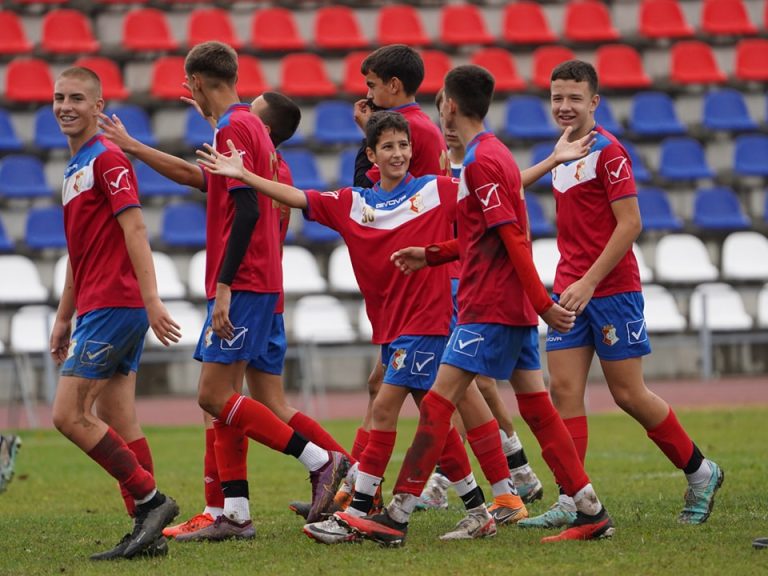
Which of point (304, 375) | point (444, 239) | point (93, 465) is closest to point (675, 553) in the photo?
point (444, 239)

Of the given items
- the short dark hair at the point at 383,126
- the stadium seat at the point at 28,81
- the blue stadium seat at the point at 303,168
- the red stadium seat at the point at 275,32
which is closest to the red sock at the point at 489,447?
the short dark hair at the point at 383,126

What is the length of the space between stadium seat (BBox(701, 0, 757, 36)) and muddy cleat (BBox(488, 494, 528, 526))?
15.6 meters

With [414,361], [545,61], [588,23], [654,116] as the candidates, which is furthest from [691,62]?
[414,361]

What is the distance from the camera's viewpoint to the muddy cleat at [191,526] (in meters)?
6.58

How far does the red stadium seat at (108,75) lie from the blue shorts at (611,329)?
12644 millimetres

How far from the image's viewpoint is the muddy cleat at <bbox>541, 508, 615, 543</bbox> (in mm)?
5887

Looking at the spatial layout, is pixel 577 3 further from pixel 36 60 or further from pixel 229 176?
pixel 229 176

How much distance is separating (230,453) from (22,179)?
38.1 feet

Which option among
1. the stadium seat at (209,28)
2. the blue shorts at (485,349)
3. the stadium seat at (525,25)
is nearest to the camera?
the blue shorts at (485,349)

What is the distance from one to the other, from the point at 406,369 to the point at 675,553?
1.48 m

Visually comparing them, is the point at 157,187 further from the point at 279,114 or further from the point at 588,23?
the point at 279,114

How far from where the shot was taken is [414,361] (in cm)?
611

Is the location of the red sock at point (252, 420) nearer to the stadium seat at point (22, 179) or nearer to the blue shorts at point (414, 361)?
the blue shorts at point (414, 361)

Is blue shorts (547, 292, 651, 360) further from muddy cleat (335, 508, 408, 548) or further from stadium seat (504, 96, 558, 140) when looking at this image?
stadium seat (504, 96, 558, 140)
